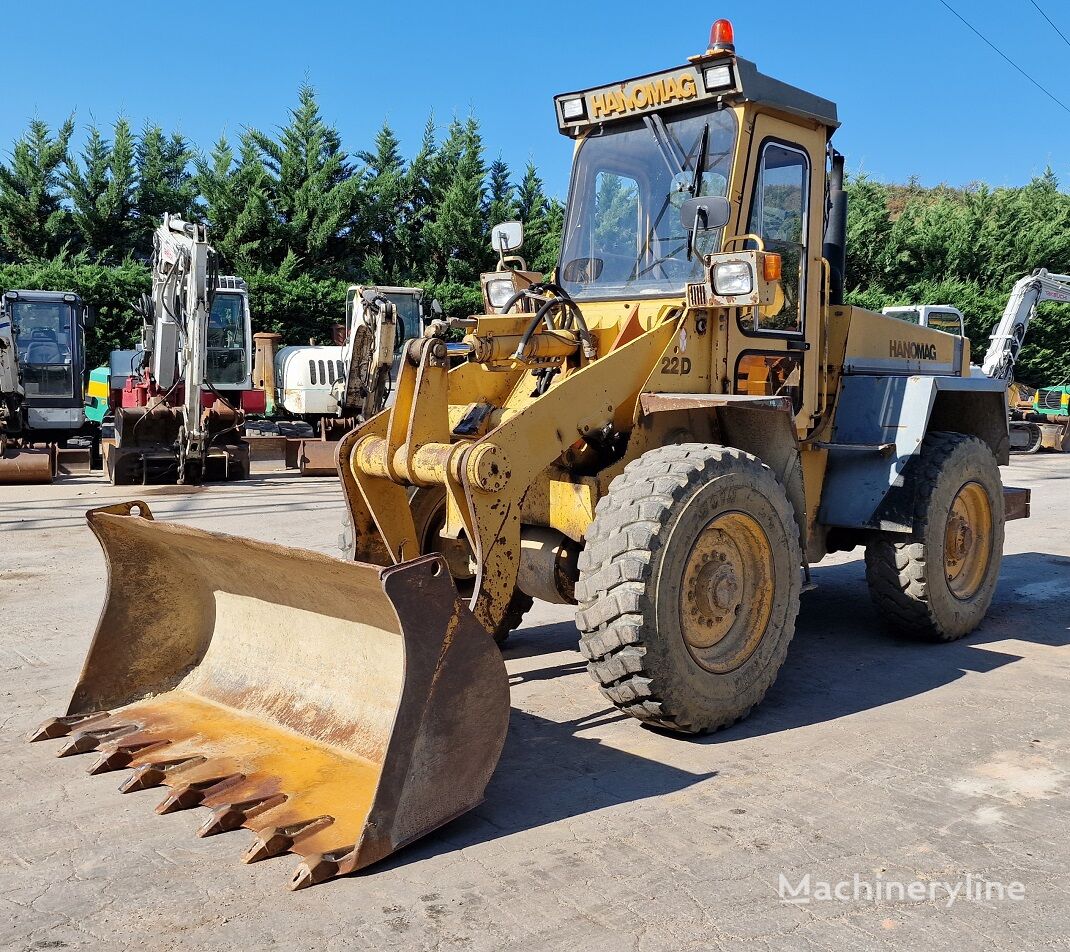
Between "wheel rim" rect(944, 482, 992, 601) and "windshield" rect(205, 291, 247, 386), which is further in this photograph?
"windshield" rect(205, 291, 247, 386)

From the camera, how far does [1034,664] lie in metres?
5.93

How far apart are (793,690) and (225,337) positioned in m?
14.8

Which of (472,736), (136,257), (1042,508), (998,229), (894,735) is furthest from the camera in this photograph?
(998,229)

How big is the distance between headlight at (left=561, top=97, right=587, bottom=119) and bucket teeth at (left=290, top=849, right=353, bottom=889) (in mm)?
4213

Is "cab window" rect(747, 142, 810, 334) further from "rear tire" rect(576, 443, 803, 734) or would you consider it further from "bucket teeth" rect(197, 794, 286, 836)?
"bucket teeth" rect(197, 794, 286, 836)

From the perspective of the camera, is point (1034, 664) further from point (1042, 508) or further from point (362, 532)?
point (1042, 508)

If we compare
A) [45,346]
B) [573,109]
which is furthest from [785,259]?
[45,346]

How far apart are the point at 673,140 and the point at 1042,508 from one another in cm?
976

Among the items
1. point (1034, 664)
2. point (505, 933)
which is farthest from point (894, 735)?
point (505, 933)

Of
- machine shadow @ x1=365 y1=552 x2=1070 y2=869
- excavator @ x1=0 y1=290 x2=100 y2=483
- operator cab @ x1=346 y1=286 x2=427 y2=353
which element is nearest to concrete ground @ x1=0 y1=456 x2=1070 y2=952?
machine shadow @ x1=365 y1=552 x2=1070 y2=869

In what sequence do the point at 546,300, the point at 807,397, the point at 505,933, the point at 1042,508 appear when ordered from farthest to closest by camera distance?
the point at 1042,508, the point at 807,397, the point at 546,300, the point at 505,933

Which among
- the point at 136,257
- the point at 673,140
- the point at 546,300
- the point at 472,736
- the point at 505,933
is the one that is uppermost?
the point at 136,257

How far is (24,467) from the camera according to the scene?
15.0 metres

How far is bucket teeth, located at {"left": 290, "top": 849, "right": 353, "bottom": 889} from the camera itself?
3.24m
